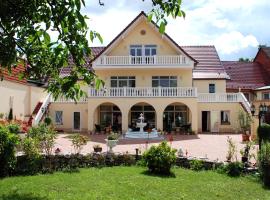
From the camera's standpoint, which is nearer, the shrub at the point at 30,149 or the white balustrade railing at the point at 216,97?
the shrub at the point at 30,149

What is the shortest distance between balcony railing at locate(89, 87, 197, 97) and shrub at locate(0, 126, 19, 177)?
717 inches

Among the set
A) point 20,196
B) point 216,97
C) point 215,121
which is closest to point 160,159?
point 20,196

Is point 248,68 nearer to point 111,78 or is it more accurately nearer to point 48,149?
point 111,78

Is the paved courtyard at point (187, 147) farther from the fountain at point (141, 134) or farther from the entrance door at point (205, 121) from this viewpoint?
the entrance door at point (205, 121)

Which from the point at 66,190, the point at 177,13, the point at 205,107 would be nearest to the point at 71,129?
the point at 205,107

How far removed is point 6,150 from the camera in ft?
36.6

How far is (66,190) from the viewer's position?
9.16 metres

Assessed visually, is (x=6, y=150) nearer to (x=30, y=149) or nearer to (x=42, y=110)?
(x=30, y=149)

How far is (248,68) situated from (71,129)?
76.7 feet

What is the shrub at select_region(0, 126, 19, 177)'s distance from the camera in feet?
36.4

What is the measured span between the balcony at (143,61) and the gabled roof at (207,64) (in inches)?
180

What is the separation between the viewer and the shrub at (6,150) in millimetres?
11094

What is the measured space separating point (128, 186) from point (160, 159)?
2.14m

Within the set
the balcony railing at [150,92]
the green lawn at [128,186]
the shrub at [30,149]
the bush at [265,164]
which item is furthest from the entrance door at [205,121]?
the shrub at [30,149]
